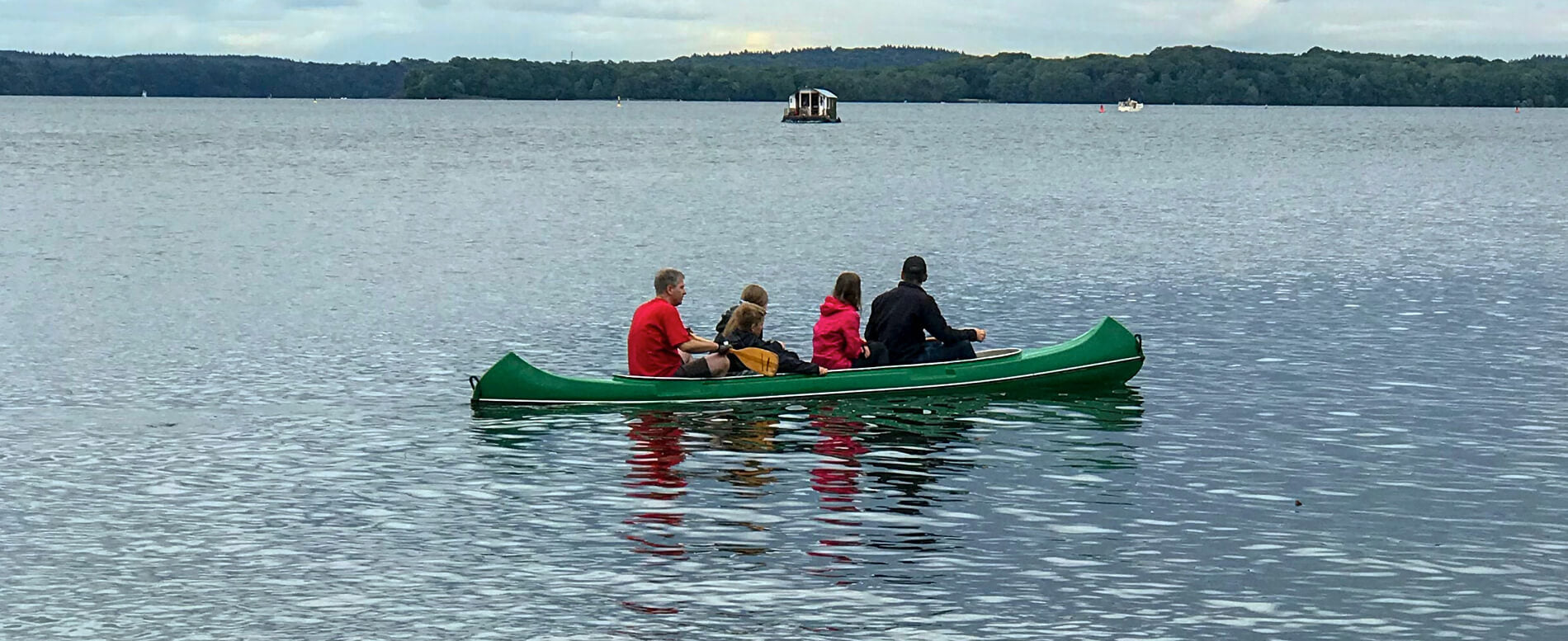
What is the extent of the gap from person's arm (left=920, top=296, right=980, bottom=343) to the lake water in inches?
37.3

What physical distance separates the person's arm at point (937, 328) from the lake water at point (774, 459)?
3.11 ft

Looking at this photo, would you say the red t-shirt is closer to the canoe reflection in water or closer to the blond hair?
the blond hair

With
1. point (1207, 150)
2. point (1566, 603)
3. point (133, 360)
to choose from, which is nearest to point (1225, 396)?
point (1566, 603)

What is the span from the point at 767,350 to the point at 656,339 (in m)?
1.34

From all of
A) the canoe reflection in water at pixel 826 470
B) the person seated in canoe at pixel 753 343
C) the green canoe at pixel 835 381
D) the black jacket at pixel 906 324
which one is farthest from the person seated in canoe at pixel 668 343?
the black jacket at pixel 906 324

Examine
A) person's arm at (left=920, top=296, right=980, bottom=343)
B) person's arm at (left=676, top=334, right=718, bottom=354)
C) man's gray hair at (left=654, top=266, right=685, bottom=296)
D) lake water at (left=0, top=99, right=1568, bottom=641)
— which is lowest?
lake water at (left=0, top=99, right=1568, bottom=641)

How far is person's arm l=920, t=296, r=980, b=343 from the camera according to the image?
912 inches

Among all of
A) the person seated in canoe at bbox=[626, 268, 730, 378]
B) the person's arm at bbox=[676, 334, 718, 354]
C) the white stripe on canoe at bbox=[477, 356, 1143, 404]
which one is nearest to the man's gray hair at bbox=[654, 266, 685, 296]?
the person seated in canoe at bbox=[626, 268, 730, 378]

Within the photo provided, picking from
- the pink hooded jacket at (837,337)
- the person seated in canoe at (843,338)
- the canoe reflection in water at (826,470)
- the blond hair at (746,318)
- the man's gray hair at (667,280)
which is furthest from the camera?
the pink hooded jacket at (837,337)

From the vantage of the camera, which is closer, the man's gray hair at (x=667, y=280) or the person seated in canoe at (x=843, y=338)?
the man's gray hair at (x=667, y=280)

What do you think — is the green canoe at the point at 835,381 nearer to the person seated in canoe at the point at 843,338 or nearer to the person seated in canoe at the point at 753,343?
the person seated in canoe at the point at 753,343

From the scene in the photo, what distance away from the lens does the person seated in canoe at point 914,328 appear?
76.0ft

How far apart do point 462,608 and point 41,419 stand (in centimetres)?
1041

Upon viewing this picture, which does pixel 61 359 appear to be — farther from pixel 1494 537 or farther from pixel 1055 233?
pixel 1055 233
